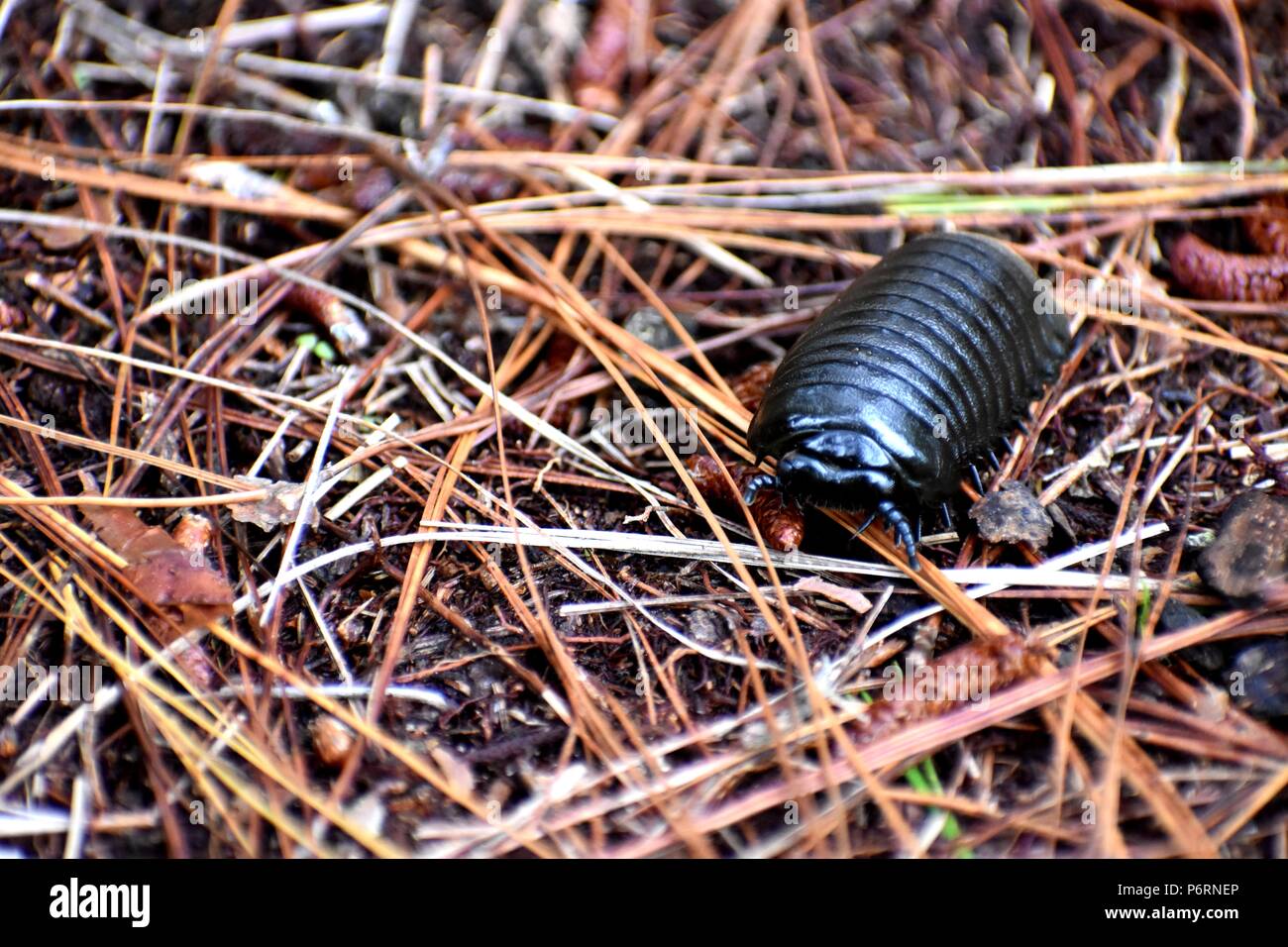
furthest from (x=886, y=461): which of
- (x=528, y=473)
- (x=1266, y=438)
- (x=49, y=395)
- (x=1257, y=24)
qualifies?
(x=1257, y=24)

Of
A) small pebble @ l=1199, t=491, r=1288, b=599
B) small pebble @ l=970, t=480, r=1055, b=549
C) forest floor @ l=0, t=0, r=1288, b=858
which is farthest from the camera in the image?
small pebble @ l=970, t=480, r=1055, b=549

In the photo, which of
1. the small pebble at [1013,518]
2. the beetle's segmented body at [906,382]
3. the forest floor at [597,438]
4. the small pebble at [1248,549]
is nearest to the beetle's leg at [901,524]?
the beetle's segmented body at [906,382]

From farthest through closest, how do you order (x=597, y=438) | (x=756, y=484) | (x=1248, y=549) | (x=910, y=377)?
(x=597, y=438) → (x=756, y=484) → (x=910, y=377) → (x=1248, y=549)

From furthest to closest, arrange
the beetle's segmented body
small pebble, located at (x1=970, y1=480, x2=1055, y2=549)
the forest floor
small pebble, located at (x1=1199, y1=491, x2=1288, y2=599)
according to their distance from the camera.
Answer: small pebble, located at (x1=970, y1=480, x2=1055, y2=549), the beetle's segmented body, small pebble, located at (x1=1199, y1=491, x2=1288, y2=599), the forest floor

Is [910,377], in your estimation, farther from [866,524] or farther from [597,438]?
[597,438]

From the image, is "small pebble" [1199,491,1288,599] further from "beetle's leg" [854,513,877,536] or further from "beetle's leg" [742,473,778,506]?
"beetle's leg" [742,473,778,506]

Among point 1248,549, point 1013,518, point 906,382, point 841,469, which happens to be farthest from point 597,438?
point 1248,549

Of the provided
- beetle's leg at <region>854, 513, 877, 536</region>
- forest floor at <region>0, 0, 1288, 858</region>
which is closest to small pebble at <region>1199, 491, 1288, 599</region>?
forest floor at <region>0, 0, 1288, 858</region>
